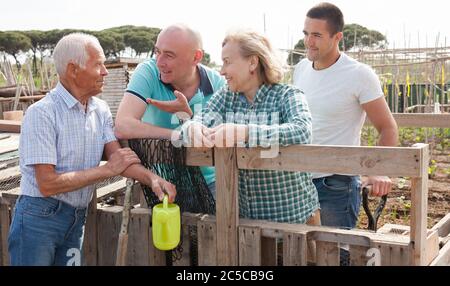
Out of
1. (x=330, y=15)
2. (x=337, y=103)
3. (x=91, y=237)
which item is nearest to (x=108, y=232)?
(x=91, y=237)

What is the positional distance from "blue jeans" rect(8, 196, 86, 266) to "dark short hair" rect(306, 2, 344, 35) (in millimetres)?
1668

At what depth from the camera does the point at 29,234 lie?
2.32m

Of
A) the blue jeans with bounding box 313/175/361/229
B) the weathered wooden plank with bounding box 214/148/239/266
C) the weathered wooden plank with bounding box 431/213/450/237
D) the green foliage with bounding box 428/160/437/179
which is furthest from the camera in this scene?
the green foliage with bounding box 428/160/437/179

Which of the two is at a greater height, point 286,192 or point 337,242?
point 286,192

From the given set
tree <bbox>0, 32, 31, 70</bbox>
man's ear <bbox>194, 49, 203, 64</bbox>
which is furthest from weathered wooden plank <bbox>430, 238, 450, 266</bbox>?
tree <bbox>0, 32, 31, 70</bbox>

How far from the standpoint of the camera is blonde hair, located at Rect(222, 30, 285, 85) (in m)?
2.33

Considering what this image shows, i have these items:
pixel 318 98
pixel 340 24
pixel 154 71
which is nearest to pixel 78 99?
pixel 154 71

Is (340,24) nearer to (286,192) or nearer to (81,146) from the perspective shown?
(286,192)

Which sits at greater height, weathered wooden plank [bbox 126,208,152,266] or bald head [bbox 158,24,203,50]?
bald head [bbox 158,24,203,50]

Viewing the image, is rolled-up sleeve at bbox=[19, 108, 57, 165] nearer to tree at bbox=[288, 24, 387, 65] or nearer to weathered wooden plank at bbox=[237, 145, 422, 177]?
weathered wooden plank at bbox=[237, 145, 422, 177]

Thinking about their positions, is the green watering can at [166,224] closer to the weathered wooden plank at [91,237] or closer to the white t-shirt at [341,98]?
the weathered wooden plank at [91,237]

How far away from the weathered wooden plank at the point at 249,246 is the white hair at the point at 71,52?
1010 mm

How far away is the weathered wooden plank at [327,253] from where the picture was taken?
7.38 feet
